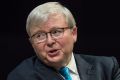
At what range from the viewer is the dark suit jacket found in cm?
219

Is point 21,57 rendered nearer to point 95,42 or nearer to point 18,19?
point 18,19

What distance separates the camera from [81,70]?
229 centimetres

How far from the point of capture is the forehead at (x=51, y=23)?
83.0 inches

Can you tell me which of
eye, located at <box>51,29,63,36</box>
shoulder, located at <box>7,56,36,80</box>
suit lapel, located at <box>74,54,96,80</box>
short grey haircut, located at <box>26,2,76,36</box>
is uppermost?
short grey haircut, located at <box>26,2,76,36</box>

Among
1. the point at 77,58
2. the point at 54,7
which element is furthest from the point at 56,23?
the point at 77,58

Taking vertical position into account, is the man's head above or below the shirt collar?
above

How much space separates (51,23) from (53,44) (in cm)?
11

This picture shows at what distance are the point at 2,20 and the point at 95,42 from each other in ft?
2.29

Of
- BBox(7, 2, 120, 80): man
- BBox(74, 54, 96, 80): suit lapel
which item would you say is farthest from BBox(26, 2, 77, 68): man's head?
BBox(74, 54, 96, 80): suit lapel

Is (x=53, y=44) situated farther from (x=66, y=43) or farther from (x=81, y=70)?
(x=81, y=70)

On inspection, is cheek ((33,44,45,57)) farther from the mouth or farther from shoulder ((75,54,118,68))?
shoulder ((75,54,118,68))

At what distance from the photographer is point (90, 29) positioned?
2.99 meters

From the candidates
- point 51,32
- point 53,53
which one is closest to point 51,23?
point 51,32

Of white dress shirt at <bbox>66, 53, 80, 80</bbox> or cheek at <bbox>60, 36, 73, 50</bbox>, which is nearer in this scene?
cheek at <bbox>60, 36, 73, 50</bbox>
